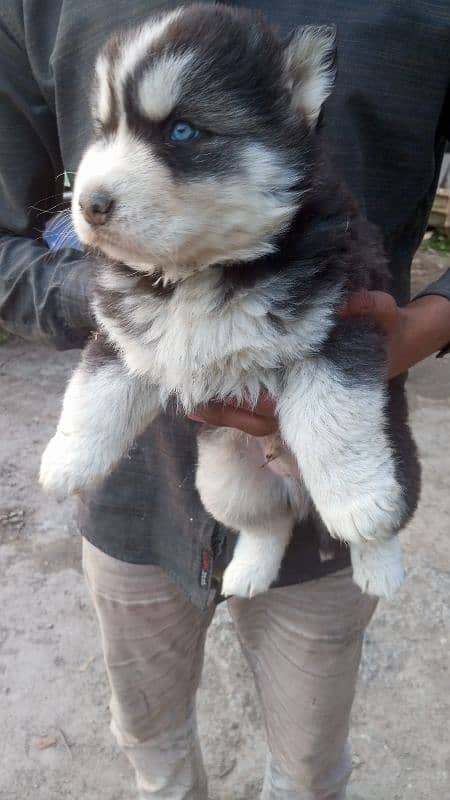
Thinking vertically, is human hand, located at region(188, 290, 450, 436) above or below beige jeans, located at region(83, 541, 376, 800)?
above

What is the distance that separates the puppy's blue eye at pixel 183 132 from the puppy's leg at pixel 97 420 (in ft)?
1.71

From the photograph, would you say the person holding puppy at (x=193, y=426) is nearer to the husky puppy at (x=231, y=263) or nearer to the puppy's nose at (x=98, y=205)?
the husky puppy at (x=231, y=263)

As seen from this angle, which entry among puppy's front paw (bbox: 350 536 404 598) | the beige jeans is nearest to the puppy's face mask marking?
puppy's front paw (bbox: 350 536 404 598)

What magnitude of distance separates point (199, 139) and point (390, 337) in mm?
638

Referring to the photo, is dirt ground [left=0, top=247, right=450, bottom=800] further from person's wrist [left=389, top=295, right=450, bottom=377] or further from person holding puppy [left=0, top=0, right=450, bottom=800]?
person's wrist [left=389, top=295, right=450, bottom=377]

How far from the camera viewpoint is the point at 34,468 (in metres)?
4.36

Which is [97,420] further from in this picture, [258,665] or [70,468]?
[258,665]

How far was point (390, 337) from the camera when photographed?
5.70ft

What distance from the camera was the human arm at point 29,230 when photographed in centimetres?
189

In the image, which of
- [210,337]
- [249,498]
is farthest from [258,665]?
[210,337]

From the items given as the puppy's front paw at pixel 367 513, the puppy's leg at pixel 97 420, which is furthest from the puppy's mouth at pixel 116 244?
the puppy's front paw at pixel 367 513

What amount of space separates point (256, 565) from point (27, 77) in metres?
1.30

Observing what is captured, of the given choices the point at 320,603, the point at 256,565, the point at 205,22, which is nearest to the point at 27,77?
the point at 205,22

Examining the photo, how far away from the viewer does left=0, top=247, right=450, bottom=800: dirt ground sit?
2865 mm
